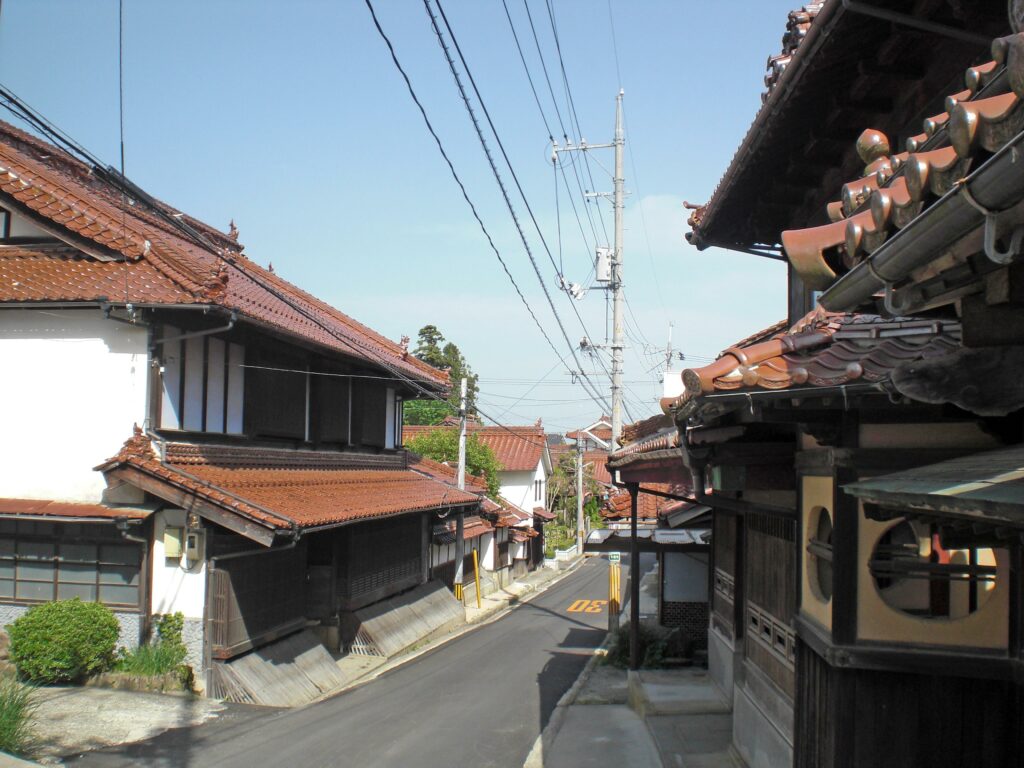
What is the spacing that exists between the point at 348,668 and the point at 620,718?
284 inches

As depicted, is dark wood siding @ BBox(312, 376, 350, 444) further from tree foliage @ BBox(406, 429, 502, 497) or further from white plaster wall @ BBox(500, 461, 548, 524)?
white plaster wall @ BBox(500, 461, 548, 524)

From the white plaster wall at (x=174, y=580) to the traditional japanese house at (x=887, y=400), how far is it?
28.8 ft

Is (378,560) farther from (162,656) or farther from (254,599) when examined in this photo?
(162,656)

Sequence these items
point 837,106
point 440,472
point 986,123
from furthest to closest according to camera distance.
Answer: point 440,472 → point 837,106 → point 986,123

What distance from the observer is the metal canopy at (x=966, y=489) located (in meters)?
2.55

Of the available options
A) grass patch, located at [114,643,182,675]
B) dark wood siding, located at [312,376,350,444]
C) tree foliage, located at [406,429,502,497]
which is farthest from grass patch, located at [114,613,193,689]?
tree foliage, located at [406,429,502,497]

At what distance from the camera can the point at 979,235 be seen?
8.96 feet

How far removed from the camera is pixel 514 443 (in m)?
48.3

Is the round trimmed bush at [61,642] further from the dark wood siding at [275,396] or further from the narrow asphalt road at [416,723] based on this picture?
the dark wood siding at [275,396]

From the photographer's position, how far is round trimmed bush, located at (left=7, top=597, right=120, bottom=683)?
12859mm

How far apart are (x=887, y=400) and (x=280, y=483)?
43.3 ft

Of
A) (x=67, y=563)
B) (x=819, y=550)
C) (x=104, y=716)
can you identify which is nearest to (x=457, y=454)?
(x=67, y=563)

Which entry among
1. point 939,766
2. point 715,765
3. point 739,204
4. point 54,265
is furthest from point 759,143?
point 54,265

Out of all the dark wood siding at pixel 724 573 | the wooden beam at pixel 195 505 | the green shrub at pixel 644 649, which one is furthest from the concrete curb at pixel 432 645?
the dark wood siding at pixel 724 573
